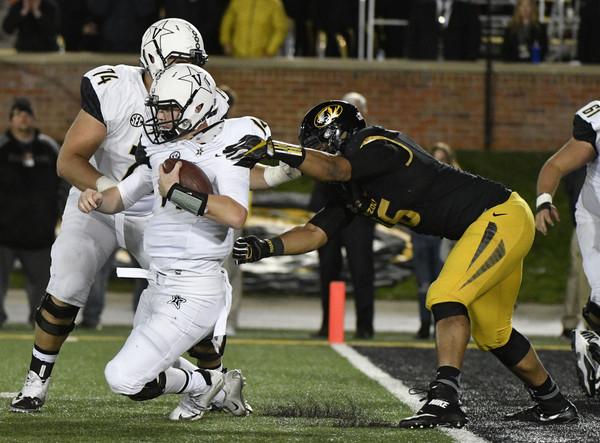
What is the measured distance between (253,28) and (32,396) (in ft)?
28.0

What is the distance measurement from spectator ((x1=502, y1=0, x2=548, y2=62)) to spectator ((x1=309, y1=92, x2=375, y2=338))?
14.8 feet

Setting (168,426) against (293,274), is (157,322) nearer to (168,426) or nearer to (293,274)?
(168,426)

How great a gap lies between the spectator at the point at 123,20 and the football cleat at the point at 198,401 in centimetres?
824

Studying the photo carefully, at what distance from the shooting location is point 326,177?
175 inches

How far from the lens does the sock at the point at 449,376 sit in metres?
4.53

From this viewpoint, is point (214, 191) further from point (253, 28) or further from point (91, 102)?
point (253, 28)

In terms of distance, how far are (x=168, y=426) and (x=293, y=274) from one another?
765 cm

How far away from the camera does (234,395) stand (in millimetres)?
4820

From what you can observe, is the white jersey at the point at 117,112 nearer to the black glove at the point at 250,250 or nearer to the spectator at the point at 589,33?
the black glove at the point at 250,250

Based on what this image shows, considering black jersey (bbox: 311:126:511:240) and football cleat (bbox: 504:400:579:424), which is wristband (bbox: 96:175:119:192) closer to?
black jersey (bbox: 311:126:511:240)

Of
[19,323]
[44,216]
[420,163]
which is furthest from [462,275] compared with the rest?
[19,323]

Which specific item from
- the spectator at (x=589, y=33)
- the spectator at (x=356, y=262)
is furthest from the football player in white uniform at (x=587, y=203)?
the spectator at (x=589, y=33)

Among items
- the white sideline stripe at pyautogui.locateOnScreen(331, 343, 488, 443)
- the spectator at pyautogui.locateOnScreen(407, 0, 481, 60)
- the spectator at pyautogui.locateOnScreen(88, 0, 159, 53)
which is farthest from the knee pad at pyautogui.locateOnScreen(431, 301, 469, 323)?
the spectator at pyautogui.locateOnScreen(88, 0, 159, 53)

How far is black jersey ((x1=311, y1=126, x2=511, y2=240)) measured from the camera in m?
4.62
